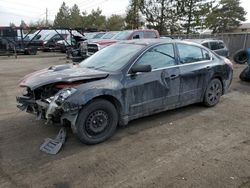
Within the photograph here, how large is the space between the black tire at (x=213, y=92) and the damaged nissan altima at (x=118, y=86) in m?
0.07

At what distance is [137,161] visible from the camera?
12.4 feet

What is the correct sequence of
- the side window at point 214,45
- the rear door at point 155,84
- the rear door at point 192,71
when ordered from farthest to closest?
the side window at point 214,45 → the rear door at point 192,71 → the rear door at point 155,84

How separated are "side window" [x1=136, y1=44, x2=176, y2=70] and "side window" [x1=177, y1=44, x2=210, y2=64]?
0.27 metres


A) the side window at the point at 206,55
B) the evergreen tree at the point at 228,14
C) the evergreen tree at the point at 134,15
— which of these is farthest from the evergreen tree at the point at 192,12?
the side window at the point at 206,55

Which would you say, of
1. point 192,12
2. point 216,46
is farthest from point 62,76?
point 192,12

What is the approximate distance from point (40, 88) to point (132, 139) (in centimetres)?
171

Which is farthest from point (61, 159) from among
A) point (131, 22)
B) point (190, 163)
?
point (131, 22)

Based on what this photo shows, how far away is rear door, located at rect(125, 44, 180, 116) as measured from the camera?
472 cm

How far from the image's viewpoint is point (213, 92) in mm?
6293

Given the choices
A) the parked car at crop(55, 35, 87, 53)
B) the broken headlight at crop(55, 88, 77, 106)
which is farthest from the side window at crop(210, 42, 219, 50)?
the parked car at crop(55, 35, 87, 53)

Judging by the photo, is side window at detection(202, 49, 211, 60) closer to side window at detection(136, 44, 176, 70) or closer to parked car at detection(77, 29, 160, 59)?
side window at detection(136, 44, 176, 70)

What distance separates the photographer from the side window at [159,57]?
16.3ft

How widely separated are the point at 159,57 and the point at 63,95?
2.06 m

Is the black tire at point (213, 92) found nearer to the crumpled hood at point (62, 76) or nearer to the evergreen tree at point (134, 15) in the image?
the crumpled hood at point (62, 76)
